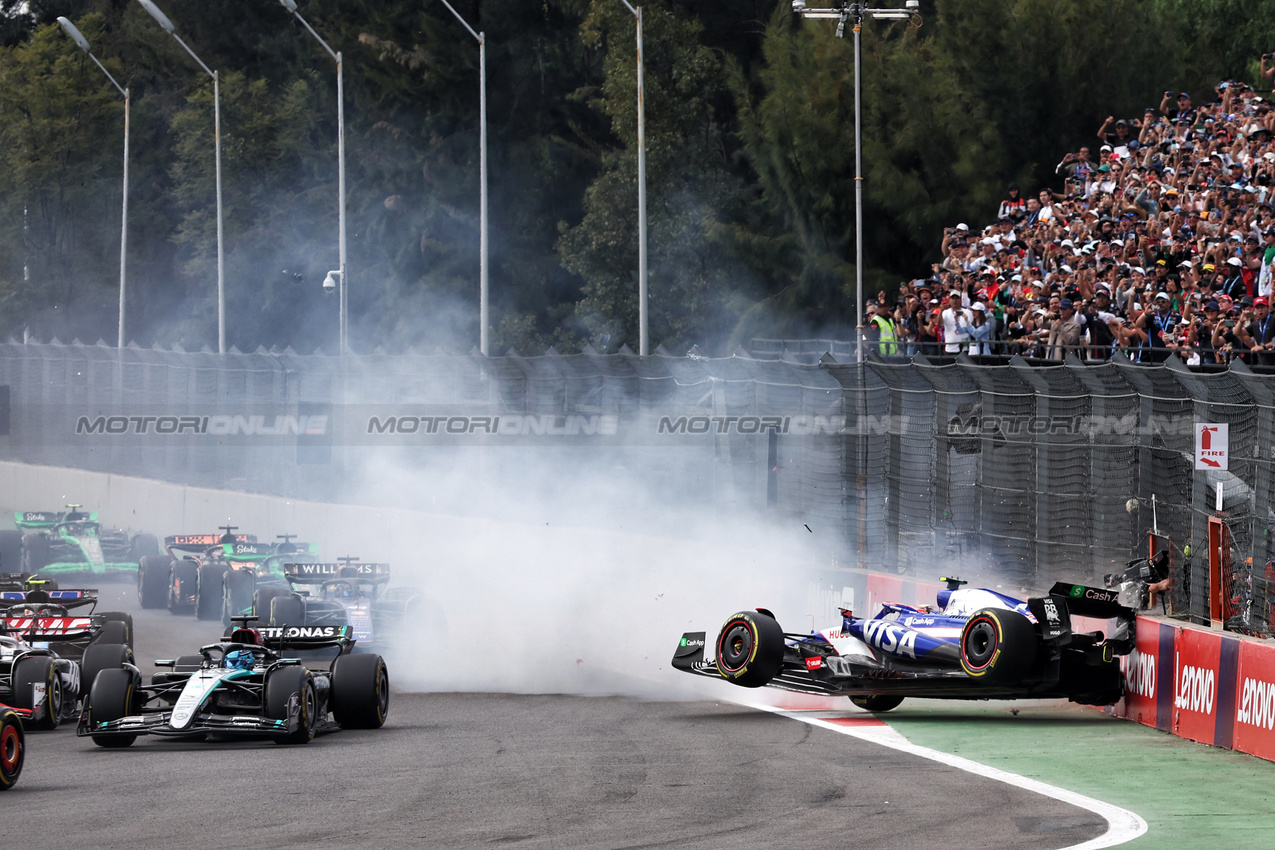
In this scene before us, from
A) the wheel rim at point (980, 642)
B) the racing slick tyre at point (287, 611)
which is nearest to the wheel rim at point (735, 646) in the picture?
the wheel rim at point (980, 642)

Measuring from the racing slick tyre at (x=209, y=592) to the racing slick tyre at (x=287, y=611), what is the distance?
13.3 ft

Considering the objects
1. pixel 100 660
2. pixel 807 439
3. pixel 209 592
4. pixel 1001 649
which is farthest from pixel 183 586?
pixel 1001 649

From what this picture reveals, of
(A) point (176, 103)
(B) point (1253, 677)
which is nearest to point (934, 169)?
(B) point (1253, 677)

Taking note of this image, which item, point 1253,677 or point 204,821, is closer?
point 204,821

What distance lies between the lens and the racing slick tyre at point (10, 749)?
10609 millimetres

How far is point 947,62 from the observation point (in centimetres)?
3762

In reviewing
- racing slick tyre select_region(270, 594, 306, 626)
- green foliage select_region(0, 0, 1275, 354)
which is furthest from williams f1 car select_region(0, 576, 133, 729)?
green foliage select_region(0, 0, 1275, 354)

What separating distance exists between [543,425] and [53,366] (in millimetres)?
14668

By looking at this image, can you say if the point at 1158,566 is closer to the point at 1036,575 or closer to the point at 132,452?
the point at 1036,575

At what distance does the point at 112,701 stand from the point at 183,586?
33.6ft

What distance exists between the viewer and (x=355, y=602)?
18625 millimetres

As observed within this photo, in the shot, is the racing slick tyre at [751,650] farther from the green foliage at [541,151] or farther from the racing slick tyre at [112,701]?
the green foliage at [541,151]

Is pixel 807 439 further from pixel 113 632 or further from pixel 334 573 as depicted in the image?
pixel 113 632

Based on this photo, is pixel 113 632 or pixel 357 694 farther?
pixel 113 632
